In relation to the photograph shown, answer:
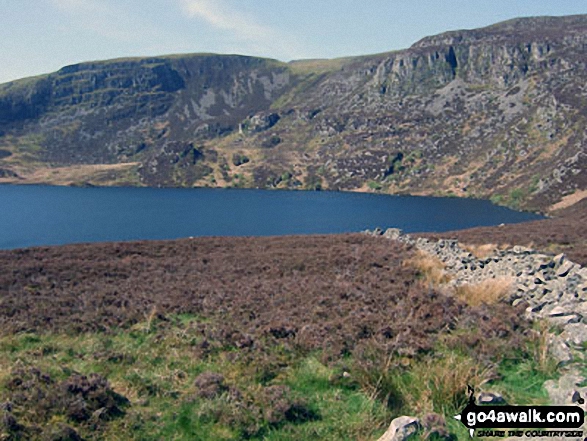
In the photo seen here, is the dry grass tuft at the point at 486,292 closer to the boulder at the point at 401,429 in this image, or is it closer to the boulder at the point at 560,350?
the boulder at the point at 560,350

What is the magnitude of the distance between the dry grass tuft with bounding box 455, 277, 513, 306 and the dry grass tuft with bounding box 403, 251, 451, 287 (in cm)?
192

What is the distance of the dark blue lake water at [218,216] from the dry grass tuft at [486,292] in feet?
221

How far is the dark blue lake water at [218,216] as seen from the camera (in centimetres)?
8475

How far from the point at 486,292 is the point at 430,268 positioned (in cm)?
532

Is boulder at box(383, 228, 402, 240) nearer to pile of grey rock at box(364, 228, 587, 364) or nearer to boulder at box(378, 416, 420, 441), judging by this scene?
pile of grey rock at box(364, 228, 587, 364)

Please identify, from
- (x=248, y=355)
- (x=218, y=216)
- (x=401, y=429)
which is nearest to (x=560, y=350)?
(x=401, y=429)

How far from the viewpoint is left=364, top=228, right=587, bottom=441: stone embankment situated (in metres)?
9.88

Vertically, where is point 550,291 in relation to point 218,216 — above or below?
above

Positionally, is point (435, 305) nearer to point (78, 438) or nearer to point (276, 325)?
point (276, 325)

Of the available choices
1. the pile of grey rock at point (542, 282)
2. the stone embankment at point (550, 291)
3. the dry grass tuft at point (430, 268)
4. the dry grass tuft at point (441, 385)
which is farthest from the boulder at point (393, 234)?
the dry grass tuft at point (441, 385)

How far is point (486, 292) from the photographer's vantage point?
15781 millimetres

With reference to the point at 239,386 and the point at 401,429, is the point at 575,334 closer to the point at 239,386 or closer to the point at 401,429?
the point at 401,429

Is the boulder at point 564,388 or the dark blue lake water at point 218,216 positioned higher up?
the boulder at point 564,388

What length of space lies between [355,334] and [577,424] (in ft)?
20.5
